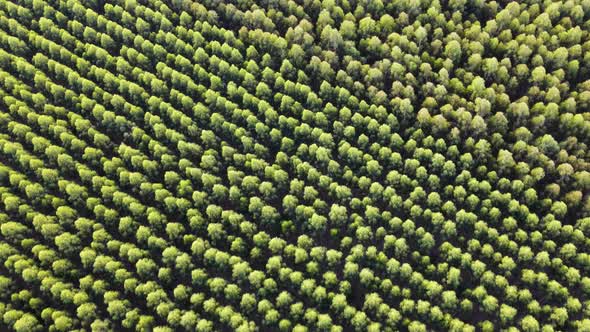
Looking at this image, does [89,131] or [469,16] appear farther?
[469,16]

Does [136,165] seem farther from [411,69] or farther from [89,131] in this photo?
[411,69]

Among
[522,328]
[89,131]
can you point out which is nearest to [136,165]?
[89,131]

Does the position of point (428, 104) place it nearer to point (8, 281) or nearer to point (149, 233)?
point (149, 233)

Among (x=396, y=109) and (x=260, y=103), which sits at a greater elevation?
(x=396, y=109)

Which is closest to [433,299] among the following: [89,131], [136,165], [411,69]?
[411,69]

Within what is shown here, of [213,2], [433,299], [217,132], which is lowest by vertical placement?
[433,299]

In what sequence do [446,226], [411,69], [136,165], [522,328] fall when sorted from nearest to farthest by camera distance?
[522,328] → [446,226] → [136,165] → [411,69]

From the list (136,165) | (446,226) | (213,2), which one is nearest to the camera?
(446,226)
